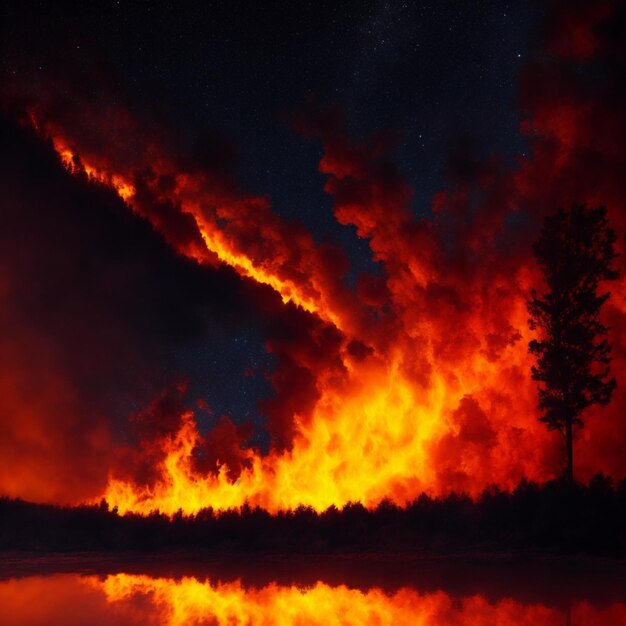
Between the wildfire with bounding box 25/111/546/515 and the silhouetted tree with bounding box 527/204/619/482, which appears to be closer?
the silhouetted tree with bounding box 527/204/619/482

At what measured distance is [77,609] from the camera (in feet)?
34.9

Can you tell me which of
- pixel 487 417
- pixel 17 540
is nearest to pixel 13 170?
pixel 17 540

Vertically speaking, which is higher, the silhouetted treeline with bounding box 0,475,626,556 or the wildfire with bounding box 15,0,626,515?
the wildfire with bounding box 15,0,626,515

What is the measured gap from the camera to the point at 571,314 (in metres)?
22.6

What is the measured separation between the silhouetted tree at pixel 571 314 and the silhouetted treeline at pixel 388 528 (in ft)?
9.77

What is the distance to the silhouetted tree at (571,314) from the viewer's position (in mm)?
22047

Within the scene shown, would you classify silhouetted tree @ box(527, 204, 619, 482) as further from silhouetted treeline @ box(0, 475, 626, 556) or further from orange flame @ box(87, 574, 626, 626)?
orange flame @ box(87, 574, 626, 626)

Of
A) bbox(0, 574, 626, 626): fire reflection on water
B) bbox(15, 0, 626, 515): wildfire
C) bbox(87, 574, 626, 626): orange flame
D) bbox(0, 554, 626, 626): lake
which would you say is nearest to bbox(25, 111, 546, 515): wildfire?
bbox(15, 0, 626, 515): wildfire


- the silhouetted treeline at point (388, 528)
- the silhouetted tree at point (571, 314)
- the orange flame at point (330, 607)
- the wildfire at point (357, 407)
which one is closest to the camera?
the orange flame at point (330, 607)

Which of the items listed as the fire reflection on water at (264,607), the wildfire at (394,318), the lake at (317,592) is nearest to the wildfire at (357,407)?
the wildfire at (394,318)

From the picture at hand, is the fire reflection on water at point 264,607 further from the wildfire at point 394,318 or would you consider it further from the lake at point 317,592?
the wildfire at point 394,318

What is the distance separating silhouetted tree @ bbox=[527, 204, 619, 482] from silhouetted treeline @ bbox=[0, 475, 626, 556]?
298 cm

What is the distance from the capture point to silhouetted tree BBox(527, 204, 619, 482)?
22.0m

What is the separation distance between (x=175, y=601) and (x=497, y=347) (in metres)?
18.7
